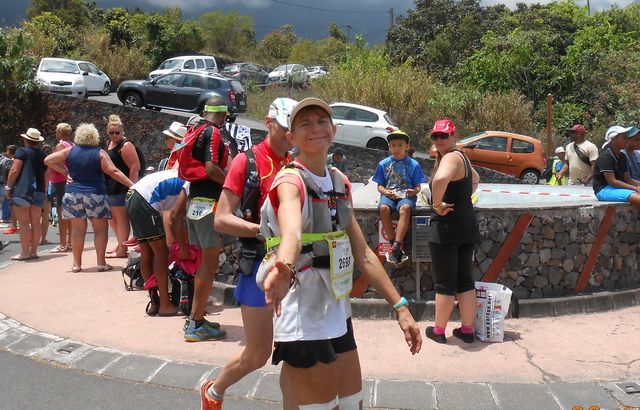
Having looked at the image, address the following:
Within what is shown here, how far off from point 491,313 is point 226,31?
74.4m

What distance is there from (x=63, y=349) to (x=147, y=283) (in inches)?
43.7

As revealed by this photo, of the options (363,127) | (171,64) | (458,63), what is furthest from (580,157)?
(458,63)

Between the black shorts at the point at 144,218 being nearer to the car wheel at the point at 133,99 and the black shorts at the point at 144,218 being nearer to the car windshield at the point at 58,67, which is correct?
the car wheel at the point at 133,99

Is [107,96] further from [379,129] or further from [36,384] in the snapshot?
[36,384]

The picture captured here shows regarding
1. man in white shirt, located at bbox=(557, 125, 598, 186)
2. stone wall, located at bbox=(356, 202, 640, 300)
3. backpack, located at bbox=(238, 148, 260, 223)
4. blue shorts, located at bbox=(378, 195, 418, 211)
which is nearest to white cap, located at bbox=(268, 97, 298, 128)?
backpack, located at bbox=(238, 148, 260, 223)

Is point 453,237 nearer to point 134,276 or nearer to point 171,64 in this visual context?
point 134,276

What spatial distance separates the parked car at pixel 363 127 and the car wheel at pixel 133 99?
7.17 metres

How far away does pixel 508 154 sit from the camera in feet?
65.5

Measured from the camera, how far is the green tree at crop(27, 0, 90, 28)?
195 ft

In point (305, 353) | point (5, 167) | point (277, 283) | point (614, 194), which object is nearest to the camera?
point (277, 283)

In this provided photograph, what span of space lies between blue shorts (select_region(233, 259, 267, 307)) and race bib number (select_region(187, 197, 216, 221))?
5.27 feet

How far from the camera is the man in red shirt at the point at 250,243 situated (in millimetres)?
3549

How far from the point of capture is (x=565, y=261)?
604cm

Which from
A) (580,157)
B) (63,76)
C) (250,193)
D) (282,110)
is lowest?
(580,157)
